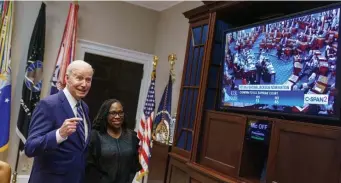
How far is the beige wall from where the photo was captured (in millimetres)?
3783

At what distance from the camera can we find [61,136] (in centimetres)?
142

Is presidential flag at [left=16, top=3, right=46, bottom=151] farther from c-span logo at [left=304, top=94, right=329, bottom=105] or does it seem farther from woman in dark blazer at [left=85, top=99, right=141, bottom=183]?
c-span logo at [left=304, top=94, right=329, bottom=105]

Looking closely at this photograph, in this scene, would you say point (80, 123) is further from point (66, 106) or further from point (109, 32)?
point (109, 32)

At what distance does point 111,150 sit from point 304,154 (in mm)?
1201

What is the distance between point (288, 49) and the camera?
199 centimetres

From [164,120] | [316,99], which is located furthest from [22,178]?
[316,99]

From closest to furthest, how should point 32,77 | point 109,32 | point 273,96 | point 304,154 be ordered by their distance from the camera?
point 304,154 → point 273,96 → point 32,77 → point 109,32

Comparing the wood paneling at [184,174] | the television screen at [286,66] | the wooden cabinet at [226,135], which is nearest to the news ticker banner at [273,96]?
the television screen at [286,66]

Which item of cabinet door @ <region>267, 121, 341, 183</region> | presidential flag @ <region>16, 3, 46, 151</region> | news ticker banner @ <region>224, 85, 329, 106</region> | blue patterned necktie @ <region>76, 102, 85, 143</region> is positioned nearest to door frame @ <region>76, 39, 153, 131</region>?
presidential flag @ <region>16, 3, 46, 151</region>

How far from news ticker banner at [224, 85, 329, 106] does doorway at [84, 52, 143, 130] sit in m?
2.21

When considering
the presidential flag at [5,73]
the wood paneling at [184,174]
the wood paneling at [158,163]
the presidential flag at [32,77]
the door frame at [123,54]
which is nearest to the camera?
the wood paneling at [184,174]

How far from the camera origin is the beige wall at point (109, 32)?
3.78 meters

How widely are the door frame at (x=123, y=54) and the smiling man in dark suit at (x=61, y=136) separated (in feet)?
8.94

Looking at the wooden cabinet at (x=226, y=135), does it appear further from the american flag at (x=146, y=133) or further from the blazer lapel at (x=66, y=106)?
the blazer lapel at (x=66, y=106)
